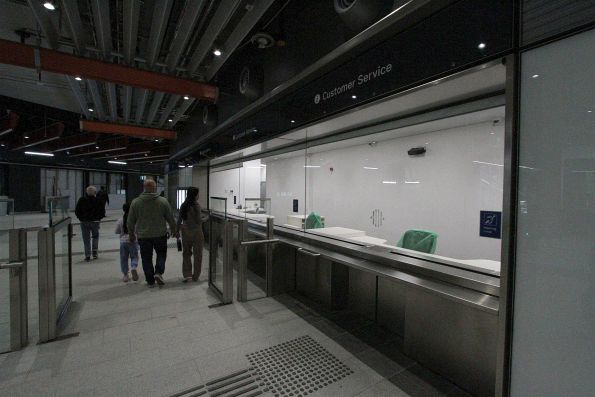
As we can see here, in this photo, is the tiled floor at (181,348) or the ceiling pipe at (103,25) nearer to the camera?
the tiled floor at (181,348)

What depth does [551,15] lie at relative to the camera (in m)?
1.26

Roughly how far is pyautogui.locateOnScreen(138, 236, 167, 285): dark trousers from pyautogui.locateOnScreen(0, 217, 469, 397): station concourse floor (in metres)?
0.38

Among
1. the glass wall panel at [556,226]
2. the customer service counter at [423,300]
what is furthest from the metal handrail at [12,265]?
the glass wall panel at [556,226]

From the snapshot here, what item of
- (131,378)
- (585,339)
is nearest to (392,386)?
(585,339)

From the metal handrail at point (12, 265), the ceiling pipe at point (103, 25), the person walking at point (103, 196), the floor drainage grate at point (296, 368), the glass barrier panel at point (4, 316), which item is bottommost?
the glass barrier panel at point (4, 316)

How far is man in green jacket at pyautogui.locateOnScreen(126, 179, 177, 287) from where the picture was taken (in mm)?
4043

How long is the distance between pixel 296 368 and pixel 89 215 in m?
5.43

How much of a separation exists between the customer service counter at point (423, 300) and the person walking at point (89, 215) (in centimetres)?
453

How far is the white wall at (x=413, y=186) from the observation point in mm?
4410

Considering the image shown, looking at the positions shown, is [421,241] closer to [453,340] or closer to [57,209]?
[453,340]

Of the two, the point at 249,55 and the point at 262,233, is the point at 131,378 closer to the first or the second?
the point at 262,233

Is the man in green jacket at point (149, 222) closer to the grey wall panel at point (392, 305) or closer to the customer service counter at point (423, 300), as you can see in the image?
the customer service counter at point (423, 300)

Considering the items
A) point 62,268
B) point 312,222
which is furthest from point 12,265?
point 312,222

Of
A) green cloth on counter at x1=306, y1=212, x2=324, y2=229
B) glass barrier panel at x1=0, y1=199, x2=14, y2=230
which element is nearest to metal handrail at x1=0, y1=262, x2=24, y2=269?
glass barrier panel at x1=0, y1=199, x2=14, y2=230
